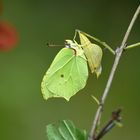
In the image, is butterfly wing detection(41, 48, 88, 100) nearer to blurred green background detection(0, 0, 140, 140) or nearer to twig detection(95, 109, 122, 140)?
twig detection(95, 109, 122, 140)

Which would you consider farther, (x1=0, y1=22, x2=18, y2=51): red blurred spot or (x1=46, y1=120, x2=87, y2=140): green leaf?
(x1=0, y1=22, x2=18, y2=51): red blurred spot

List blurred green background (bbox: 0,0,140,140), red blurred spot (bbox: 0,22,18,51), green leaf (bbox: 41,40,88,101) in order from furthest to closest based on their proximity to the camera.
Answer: blurred green background (bbox: 0,0,140,140) < red blurred spot (bbox: 0,22,18,51) < green leaf (bbox: 41,40,88,101)

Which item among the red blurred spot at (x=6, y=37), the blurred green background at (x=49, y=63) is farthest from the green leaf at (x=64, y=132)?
the blurred green background at (x=49, y=63)

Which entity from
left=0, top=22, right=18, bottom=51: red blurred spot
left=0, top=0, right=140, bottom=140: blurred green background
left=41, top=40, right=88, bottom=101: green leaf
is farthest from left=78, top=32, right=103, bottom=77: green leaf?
left=0, top=0, right=140, bottom=140: blurred green background

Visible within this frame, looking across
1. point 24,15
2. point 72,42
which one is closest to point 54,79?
point 72,42

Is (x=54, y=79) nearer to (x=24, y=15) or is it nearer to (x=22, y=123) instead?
(x=22, y=123)

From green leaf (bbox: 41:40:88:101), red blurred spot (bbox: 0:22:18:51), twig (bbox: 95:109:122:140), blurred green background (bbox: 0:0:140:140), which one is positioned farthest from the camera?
blurred green background (bbox: 0:0:140:140)
